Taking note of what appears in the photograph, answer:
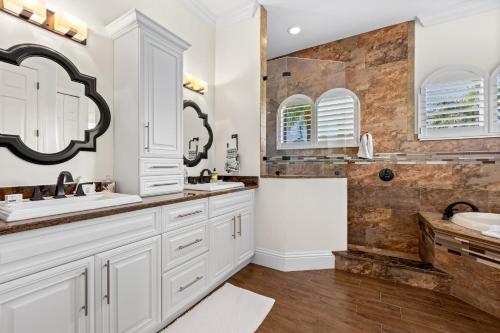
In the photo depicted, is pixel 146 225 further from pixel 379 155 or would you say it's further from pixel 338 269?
pixel 379 155

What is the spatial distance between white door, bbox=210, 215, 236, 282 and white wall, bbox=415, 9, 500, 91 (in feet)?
9.37

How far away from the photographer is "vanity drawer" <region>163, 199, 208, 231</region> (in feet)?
5.12

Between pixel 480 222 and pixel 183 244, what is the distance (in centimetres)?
291

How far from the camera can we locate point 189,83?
2510mm

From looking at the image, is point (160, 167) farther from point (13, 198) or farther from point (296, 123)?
point (296, 123)

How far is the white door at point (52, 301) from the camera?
2.94 ft

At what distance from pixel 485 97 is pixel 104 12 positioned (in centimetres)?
382

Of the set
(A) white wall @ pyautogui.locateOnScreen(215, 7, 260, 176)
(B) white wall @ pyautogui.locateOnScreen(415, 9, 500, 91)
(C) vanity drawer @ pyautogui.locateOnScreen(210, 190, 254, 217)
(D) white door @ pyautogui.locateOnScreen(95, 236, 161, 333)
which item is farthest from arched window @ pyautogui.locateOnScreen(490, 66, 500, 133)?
(D) white door @ pyautogui.locateOnScreen(95, 236, 161, 333)

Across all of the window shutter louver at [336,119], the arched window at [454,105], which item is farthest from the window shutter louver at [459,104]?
the window shutter louver at [336,119]

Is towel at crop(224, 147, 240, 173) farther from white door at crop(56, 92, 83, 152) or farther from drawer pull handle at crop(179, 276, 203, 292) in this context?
white door at crop(56, 92, 83, 152)

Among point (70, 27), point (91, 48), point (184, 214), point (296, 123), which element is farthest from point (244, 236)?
point (70, 27)

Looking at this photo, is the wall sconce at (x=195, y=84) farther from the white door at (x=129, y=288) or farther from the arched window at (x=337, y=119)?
the white door at (x=129, y=288)

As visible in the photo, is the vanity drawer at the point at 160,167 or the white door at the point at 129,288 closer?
the white door at the point at 129,288

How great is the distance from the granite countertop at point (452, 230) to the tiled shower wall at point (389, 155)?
1.04ft
